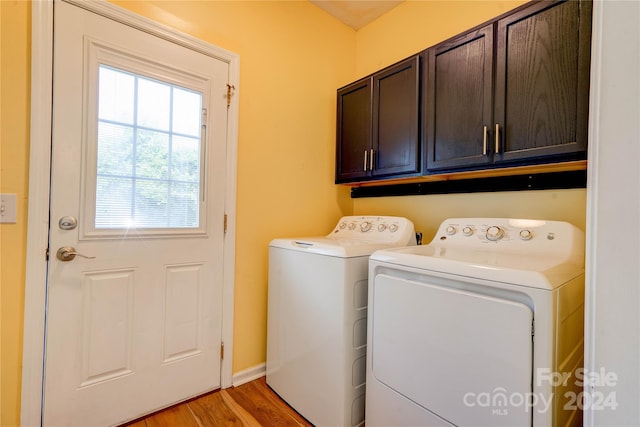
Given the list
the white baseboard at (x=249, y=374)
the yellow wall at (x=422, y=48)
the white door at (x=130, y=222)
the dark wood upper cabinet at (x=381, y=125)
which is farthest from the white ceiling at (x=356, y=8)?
the white baseboard at (x=249, y=374)

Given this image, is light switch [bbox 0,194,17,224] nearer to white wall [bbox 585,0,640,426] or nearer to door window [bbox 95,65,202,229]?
door window [bbox 95,65,202,229]

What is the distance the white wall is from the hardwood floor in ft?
4.34

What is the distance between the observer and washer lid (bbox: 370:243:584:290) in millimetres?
878

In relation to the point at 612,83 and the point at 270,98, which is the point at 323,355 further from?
the point at 270,98

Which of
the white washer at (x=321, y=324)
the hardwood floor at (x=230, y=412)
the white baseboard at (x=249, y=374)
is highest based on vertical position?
the white washer at (x=321, y=324)

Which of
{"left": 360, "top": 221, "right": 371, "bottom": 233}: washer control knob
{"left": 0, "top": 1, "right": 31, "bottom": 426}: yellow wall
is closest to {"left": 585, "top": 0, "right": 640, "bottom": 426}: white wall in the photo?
{"left": 360, "top": 221, "right": 371, "bottom": 233}: washer control knob

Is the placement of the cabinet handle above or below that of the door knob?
above

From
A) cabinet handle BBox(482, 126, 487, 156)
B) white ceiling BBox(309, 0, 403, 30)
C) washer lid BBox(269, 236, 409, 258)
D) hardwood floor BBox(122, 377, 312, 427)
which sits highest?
white ceiling BBox(309, 0, 403, 30)

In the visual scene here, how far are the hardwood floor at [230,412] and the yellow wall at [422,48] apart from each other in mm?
1356

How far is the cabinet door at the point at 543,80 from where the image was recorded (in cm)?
112

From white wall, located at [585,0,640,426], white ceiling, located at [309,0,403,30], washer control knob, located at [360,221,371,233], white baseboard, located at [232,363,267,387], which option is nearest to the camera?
white wall, located at [585,0,640,426]

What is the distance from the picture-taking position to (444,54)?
1.54 meters

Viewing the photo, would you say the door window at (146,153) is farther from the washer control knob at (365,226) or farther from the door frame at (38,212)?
the washer control knob at (365,226)

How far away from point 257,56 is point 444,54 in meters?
1.14
